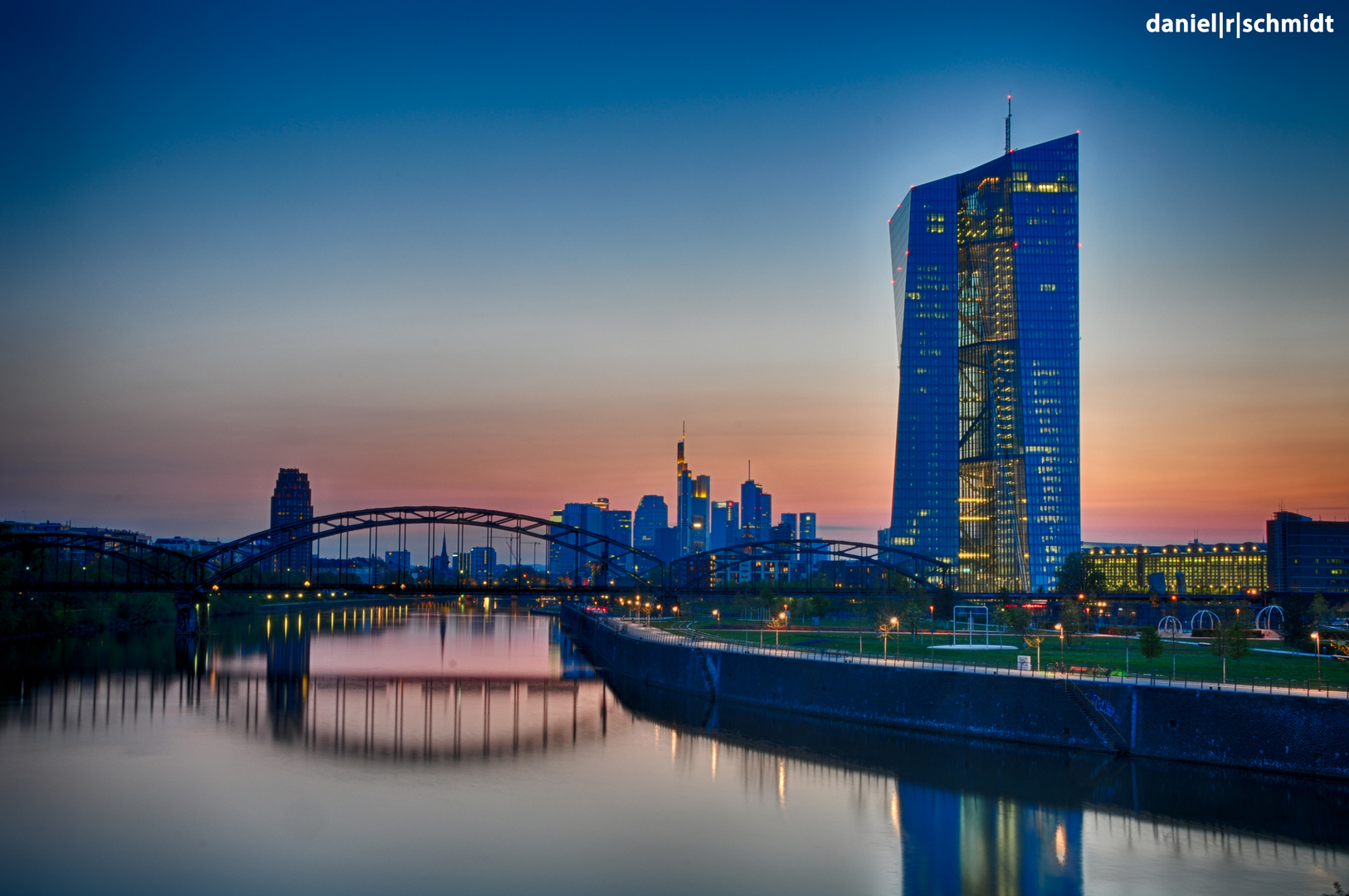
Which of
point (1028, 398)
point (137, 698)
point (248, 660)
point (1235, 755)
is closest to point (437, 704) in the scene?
point (137, 698)

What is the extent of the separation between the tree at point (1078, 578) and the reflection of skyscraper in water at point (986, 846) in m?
103

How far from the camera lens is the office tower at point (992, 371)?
533ft

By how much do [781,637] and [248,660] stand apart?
148ft

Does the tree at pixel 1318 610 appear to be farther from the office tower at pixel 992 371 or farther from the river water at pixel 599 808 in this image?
the office tower at pixel 992 371

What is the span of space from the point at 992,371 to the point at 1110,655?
106 m

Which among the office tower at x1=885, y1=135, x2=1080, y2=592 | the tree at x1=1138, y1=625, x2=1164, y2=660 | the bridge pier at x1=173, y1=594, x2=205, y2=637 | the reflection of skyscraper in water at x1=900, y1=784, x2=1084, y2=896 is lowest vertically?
the reflection of skyscraper in water at x1=900, y1=784, x2=1084, y2=896

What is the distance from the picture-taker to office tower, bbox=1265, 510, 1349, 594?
167 meters

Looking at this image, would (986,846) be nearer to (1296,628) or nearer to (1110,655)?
(1110,655)

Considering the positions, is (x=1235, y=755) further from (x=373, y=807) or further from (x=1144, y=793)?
(x=373, y=807)

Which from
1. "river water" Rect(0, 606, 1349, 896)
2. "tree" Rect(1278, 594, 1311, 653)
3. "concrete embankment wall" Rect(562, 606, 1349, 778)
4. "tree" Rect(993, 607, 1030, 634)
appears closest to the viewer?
"river water" Rect(0, 606, 1349, 896)

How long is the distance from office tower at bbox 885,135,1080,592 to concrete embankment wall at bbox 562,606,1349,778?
107 m

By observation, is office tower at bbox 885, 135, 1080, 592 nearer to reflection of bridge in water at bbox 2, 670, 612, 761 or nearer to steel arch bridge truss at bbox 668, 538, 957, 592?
steel arch bridge truss at bbox 668, 538, 957, 592

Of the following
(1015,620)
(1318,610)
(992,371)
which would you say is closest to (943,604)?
(1015,620)

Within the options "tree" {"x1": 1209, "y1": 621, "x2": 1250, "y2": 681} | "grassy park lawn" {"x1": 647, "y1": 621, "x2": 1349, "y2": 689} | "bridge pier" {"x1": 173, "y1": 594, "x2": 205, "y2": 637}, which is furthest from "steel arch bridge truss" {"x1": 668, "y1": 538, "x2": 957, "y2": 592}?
"tree" {"x1": 1209, "y1": 621, "x2": 1250, "y2": 681}
